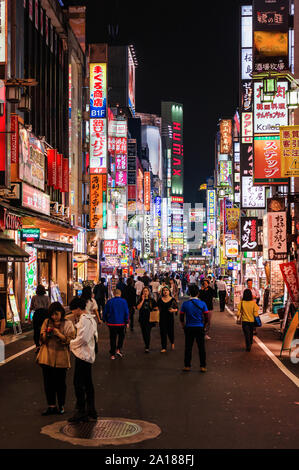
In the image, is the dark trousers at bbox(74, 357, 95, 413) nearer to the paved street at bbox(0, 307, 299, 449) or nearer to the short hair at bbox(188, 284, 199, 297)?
the paved street at bbox(0, 307, 299, 449)

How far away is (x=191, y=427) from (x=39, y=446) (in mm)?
1910

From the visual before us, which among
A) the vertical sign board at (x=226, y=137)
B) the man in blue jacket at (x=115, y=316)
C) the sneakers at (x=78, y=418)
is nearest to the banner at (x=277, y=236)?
the man in blue jacket at (x=115, y=316)

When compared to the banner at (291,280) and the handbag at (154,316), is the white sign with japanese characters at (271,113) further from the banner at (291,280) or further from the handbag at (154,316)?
the handbag at (154,316)

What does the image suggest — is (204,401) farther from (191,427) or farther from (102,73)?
(102,73)

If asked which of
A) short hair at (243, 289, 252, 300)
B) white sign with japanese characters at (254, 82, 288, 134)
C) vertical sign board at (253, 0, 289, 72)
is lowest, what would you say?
short hair at (243, 289, 252, 300)

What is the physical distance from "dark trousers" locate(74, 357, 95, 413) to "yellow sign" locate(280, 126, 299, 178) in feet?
39.1

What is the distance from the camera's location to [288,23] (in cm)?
2498

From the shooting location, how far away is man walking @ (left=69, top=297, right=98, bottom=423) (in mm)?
8422

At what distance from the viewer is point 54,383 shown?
29.2 feet

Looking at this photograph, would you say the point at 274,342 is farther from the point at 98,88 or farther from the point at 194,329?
the point at 98,88

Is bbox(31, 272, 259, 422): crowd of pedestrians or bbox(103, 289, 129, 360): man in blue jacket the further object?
bbox(103, 289, 129, 360): man in blue jacket

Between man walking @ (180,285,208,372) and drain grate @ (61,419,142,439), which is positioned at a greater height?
man walking @ (180,285,208,372)

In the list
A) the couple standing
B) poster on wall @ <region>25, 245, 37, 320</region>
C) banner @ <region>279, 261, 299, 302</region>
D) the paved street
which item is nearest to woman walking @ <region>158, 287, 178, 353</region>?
the paved street

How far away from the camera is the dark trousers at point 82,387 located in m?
8.45
